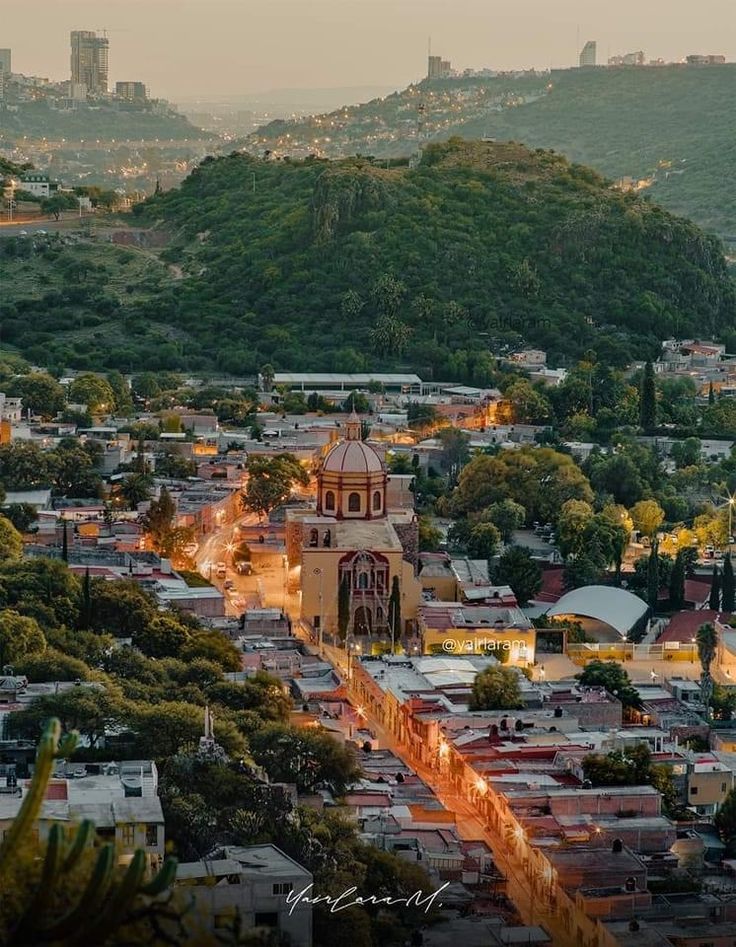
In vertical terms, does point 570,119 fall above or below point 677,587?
above

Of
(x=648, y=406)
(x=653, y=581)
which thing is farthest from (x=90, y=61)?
(x=653, y=581)

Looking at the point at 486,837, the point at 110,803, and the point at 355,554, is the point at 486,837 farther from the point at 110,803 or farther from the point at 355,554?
the point at 355,554

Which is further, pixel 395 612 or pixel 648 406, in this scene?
pixel 648 406

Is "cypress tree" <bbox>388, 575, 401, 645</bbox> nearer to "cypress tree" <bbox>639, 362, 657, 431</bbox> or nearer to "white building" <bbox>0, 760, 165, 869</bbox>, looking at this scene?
"white building" <bbox>0, 760, 165, 869</bbox>

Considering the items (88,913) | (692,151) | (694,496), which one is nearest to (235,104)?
(692,151)

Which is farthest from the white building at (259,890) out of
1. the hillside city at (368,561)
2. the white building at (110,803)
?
the white building at (110,803)

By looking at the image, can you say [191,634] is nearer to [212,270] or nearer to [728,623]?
[728,623]

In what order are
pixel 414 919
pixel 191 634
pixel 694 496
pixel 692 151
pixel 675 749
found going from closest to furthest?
pixel 414 919 → pixel 675 749 → pixel 191 634 → pixel 694 496 → pixel 692 151
